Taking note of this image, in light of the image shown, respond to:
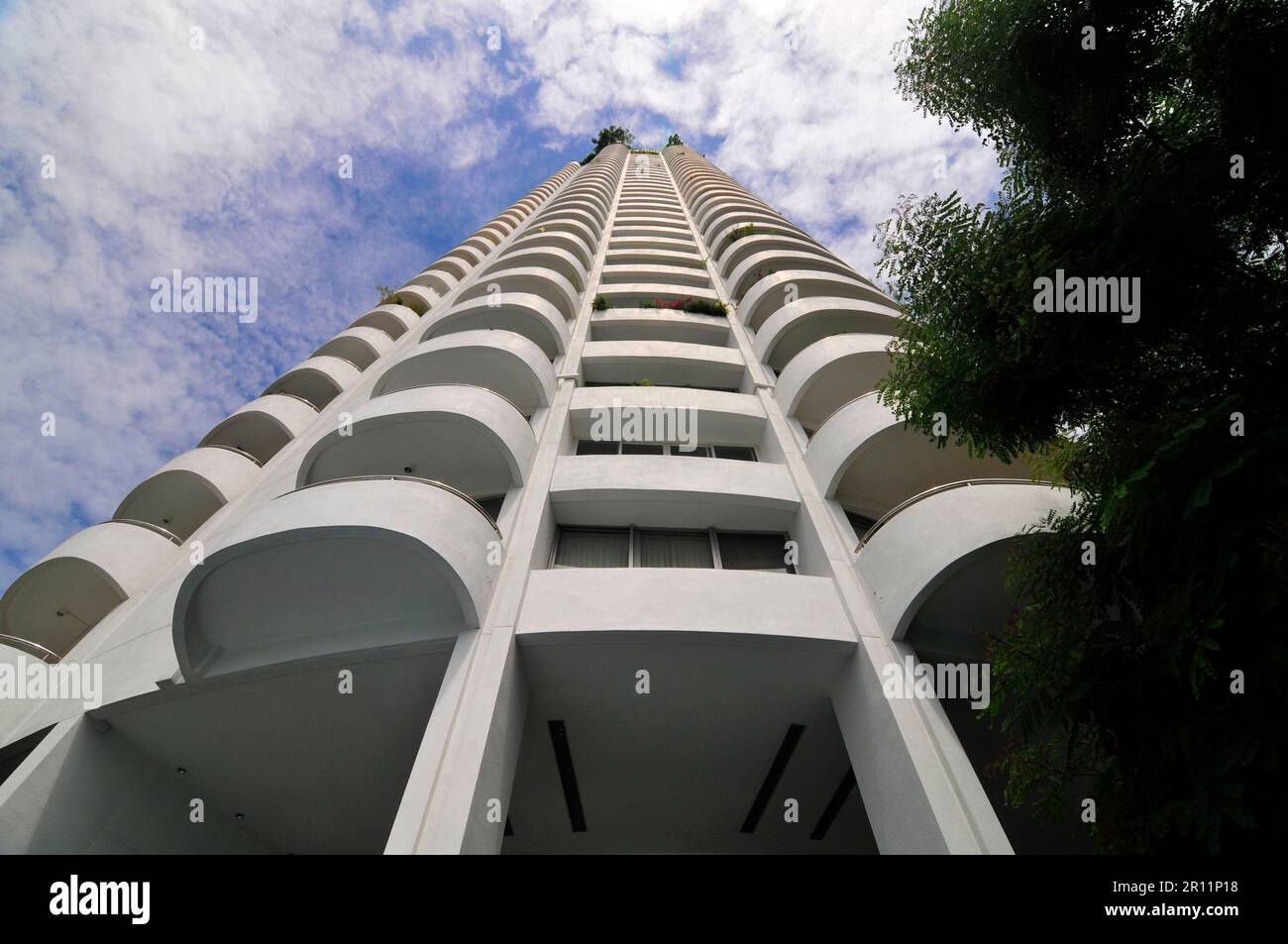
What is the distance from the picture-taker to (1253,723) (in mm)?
3678

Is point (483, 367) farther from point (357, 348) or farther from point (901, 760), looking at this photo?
point (901, 760)

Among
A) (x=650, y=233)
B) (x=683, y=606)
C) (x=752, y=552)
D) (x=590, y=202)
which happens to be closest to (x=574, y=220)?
(x=650, y=233)

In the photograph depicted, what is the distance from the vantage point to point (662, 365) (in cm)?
1513

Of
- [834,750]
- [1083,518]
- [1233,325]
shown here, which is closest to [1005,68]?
[1233,325]

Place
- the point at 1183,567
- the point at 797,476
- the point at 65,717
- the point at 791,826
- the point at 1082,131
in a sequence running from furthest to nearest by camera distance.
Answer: the point at 797,476 < the point at 791,826 < the point at 65,717 < the point at 1082,131 < the point at 1183,567

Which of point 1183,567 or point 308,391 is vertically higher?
point 308,391

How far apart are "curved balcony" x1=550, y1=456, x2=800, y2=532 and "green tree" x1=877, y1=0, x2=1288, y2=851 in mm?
3938

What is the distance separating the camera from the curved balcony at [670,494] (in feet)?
33.2

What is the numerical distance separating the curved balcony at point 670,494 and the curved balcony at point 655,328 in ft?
23.7

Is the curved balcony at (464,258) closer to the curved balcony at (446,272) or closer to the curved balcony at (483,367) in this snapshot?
the curved balcony at (446,272)

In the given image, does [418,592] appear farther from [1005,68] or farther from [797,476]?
[1005,68]

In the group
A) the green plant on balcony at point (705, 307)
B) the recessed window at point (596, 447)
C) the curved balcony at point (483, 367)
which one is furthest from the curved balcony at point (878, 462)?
the green plant on balcony at point (705, 307)
